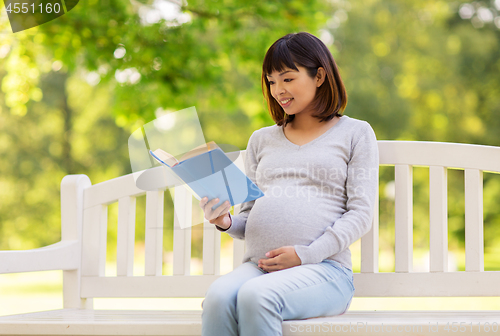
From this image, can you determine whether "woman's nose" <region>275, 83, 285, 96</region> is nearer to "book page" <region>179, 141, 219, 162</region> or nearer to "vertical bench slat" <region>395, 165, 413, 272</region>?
"book page" <region>179, 141, 219, 162</region>

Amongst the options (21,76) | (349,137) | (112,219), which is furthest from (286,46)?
(112,219)

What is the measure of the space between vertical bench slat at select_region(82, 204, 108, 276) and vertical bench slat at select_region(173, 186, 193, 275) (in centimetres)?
34

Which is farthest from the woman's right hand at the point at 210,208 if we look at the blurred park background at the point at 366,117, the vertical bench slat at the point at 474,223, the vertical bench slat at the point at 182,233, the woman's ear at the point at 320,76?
the blurred park background at the point at 366,117

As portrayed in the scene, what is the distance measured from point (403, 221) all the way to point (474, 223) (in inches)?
10.4

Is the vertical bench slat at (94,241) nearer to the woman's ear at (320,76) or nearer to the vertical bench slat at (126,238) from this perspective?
the vertical bench slat at (126,238)

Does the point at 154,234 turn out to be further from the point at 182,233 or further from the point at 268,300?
the point at 268,300

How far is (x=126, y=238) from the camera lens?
6.92 feet

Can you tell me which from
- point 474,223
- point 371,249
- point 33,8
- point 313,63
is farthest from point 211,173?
point 33,8

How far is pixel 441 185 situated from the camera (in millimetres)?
1915

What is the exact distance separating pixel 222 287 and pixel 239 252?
1.90 ft

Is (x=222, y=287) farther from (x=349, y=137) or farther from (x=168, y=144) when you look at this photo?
(x=349, y=137)

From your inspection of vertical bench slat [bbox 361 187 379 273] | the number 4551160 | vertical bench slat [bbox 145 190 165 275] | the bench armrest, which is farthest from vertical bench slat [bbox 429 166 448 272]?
the number 4551160

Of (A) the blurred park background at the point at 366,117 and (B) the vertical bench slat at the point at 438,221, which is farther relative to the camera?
(A) the blurred park background at the point at 366,117

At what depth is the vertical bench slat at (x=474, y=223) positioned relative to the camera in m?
1.85
